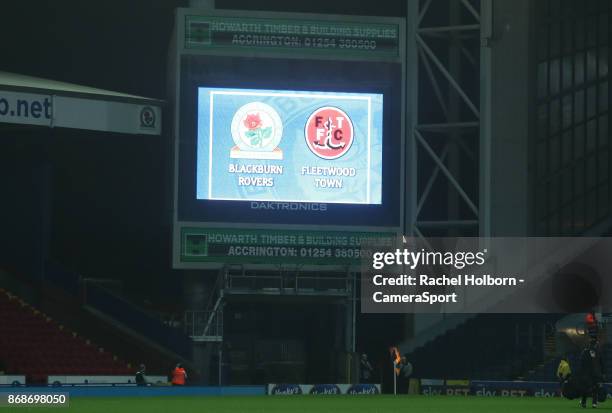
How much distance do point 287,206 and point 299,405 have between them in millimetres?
11192

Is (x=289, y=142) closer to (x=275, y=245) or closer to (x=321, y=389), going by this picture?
(x=275, y=245)

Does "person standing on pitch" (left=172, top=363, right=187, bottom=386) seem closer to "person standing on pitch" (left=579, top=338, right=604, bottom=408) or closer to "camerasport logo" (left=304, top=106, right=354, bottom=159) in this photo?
"camerasport logo" (left=304, top=106, right=354, bottom=159)

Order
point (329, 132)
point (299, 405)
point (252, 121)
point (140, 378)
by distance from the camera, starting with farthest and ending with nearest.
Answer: point (329, 132) → point (252, 121) → point (140, 378) → point (299, 405)

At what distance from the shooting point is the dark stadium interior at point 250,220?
4288cm

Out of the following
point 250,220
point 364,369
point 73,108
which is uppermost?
point 73,108

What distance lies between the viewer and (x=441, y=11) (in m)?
46.8

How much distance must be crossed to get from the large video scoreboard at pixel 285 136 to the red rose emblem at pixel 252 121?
0.13 ft

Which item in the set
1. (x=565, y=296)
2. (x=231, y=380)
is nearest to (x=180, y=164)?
(x=231, y=380)

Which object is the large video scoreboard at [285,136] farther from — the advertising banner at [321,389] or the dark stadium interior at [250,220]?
the advertising banner at [321,389]

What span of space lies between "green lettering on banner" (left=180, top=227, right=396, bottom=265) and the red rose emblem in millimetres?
2941

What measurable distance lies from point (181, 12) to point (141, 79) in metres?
5.70

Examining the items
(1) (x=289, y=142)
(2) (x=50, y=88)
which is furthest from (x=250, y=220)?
(2) (x=50, y=88)

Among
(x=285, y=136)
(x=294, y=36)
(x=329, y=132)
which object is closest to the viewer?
(x=285, y=136)

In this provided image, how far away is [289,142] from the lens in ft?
137
